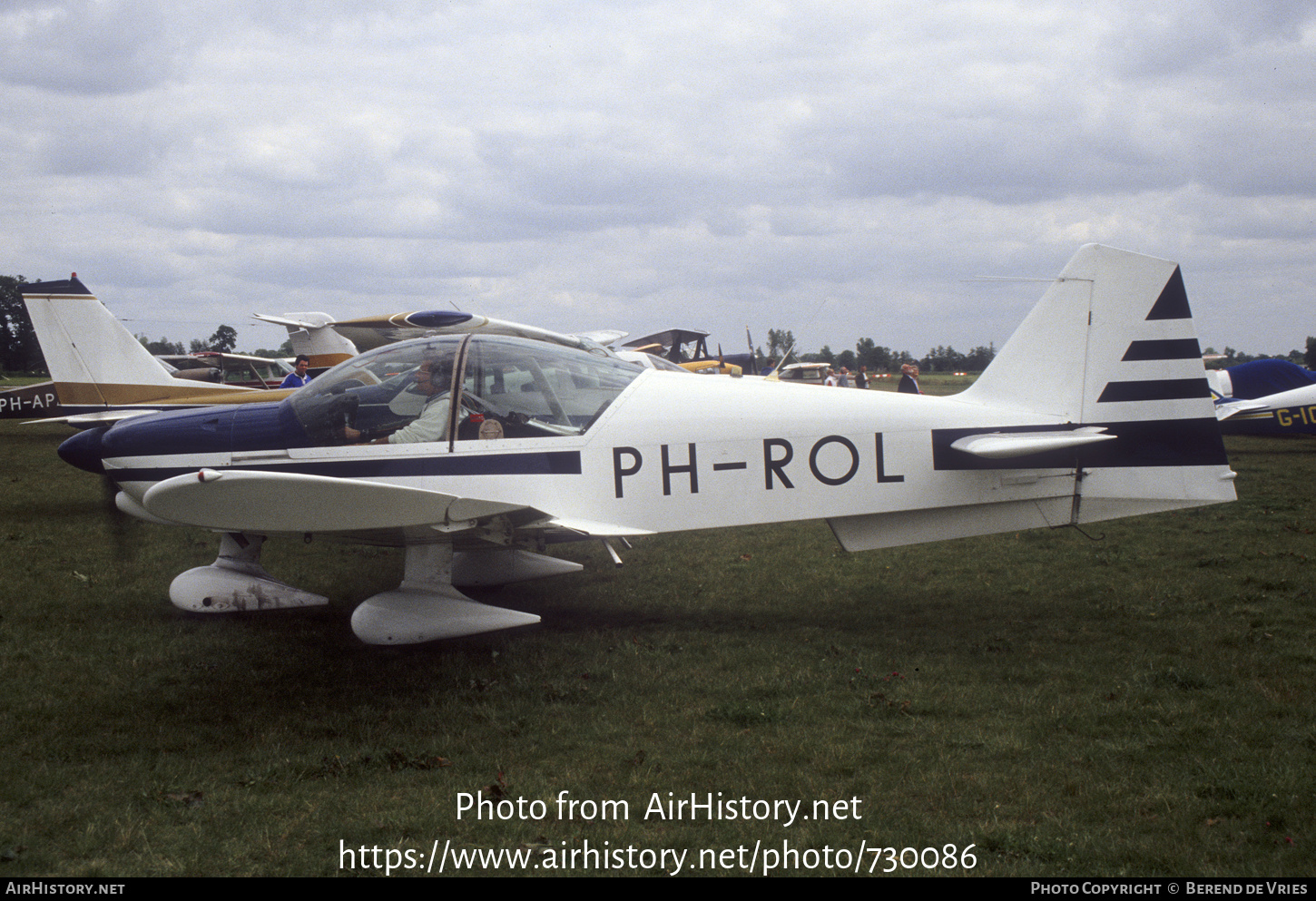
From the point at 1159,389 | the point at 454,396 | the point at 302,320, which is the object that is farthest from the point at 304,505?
the point at 302,320

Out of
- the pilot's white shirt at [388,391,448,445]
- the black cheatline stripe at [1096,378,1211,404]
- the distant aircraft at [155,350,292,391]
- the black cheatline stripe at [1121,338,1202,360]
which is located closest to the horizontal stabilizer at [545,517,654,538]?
the pilot's white shirt at [388,391,448,445]

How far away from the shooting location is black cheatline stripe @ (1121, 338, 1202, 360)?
5.16 meters

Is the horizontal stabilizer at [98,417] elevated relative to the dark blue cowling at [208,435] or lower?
elevated

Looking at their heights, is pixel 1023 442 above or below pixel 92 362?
below

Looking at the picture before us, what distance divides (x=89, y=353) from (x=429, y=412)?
7.46 metres

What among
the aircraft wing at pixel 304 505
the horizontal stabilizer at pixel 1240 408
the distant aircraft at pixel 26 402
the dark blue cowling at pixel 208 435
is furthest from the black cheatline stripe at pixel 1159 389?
the distant aircraft at pixel 26 402

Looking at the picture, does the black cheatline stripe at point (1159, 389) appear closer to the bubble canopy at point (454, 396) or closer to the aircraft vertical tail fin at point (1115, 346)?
the aircraft vertical tail fin at point (1115, 346)

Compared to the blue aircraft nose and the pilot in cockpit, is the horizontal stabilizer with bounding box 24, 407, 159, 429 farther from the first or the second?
the pilot in cockpit

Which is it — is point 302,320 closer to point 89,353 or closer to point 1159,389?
point 89,353

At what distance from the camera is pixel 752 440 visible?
5152 millimetres

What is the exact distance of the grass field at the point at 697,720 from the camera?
Answer: 308 cm

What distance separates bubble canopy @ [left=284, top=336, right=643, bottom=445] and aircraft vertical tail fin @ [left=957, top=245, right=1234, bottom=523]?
9.62ft

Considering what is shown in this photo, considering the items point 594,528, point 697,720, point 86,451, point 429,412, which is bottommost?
point 697,720

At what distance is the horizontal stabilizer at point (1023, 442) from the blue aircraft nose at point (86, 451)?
5.49 m
